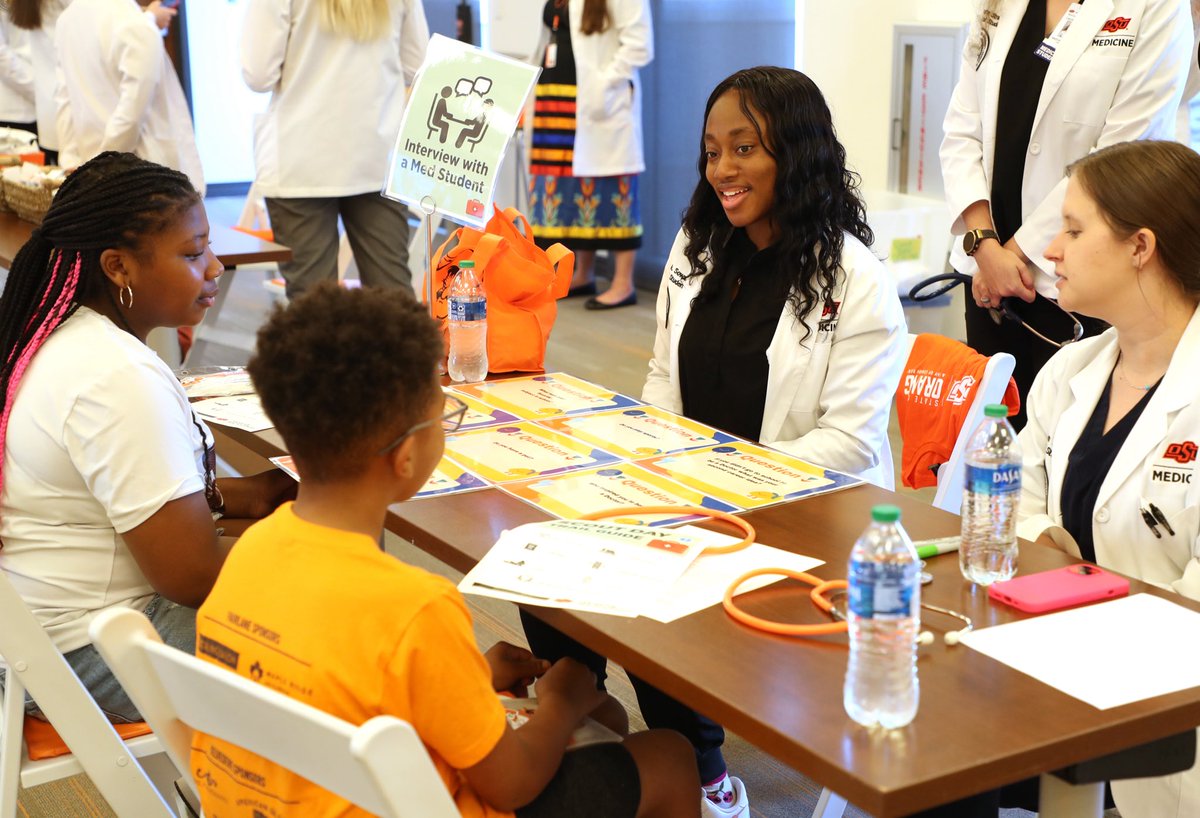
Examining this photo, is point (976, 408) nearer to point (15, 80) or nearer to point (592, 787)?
point (592, 787)

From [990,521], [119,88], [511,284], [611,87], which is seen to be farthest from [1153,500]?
[611,87]

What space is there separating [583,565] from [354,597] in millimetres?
433

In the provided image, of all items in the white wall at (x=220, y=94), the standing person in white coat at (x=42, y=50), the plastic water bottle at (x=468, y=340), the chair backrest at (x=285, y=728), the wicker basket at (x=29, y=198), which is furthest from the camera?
the white wall at (x=220, y=94)

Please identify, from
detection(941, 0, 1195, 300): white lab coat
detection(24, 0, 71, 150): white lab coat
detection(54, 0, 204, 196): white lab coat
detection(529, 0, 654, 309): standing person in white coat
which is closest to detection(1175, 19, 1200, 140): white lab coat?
detection(941, 0, 1195, 300): white lab coat

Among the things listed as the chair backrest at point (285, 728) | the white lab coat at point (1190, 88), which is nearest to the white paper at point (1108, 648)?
the chair backrest at point (285, 728)

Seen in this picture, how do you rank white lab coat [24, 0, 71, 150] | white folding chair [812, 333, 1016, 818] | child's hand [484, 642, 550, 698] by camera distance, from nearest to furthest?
child's hand [484, 642, 550, 698] < white folding chair [812, 333, 1016, 818] < white lab coat [24, 0, 71, 150]

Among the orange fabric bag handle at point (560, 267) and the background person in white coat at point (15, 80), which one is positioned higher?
the background person in white coat at point (15, 80)

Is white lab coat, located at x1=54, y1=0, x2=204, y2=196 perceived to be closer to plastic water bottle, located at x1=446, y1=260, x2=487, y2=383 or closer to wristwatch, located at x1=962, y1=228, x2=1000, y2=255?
plastic water bottle, located at x1=446, y1=260, x2=487, y2=383

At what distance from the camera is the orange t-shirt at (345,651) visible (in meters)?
1.26

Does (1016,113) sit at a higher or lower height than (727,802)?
higher

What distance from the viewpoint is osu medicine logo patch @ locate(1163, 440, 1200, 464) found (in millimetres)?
1851

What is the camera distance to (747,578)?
5.22ft

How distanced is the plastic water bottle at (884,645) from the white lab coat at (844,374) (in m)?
1.15

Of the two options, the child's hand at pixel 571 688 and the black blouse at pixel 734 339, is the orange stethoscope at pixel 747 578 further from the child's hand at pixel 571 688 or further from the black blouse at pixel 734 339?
the black blouse at pixel 734 339
